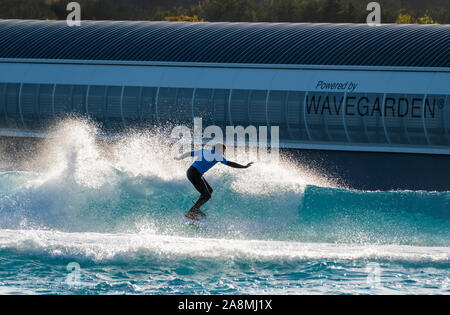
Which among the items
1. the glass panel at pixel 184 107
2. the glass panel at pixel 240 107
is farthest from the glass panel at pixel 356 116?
the glass panel at pixel 184 107

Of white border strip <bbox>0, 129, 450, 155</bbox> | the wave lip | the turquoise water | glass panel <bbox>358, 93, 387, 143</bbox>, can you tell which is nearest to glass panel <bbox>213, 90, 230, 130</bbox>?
white border strip <bbox>0, 129, 450, 155</bbox>

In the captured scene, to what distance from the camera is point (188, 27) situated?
1339 inches

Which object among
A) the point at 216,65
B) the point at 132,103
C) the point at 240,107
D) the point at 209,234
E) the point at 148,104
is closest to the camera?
the point at 209,234

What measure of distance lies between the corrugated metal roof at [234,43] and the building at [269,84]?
48 millimetres

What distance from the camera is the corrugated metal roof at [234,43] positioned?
1172 inches

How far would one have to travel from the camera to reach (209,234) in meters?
19.5

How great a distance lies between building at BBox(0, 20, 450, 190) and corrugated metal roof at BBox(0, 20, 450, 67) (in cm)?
5

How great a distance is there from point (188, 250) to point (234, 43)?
53.6ft

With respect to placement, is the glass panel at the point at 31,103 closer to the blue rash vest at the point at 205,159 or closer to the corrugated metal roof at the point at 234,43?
the corrugated metal roof at the point at 234,43

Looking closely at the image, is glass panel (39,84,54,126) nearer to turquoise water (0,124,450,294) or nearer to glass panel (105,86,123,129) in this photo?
glass panel (105,86,123,129)

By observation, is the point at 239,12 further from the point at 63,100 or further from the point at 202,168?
the point at 202,168

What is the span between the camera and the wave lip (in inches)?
640

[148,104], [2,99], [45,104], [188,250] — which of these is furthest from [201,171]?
[2,99]
